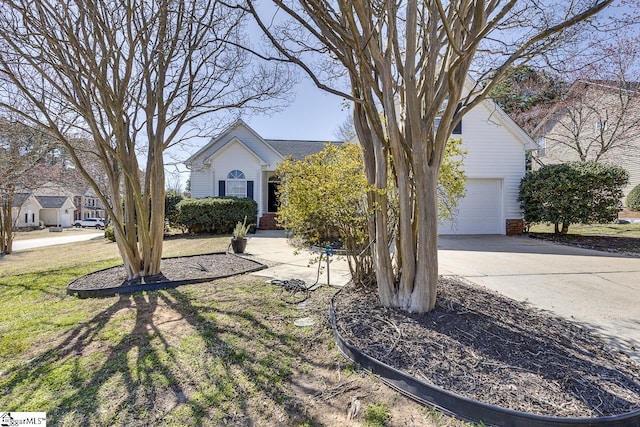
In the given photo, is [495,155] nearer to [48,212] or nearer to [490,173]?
[490,173]

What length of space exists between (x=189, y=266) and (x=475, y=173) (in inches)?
419

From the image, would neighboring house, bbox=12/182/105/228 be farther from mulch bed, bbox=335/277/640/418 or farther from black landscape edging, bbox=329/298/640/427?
black landscape edging, bbox=329/298/640/427

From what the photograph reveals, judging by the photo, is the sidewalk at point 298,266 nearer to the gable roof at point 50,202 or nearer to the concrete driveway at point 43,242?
the concrete driveway at point 43,242

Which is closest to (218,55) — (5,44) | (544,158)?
(5,44)

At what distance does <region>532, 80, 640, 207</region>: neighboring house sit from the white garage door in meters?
2.49

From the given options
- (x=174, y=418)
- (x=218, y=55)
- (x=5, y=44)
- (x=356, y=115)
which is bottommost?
(x=174, y=418)

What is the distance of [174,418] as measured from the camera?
6.54 ft

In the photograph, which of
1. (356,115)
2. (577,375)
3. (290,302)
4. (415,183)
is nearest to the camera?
(577,375)

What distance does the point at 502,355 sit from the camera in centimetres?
248

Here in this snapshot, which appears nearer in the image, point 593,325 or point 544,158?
point 593,325

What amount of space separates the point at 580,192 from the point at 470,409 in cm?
1139

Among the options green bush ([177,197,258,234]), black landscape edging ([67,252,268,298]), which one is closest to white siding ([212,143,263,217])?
green bush ([177,197,258,234])

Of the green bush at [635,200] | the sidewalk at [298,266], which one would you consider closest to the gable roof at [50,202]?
the sidewalk at [298,266]

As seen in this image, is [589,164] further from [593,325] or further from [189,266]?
[189,266]
